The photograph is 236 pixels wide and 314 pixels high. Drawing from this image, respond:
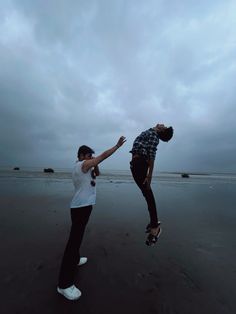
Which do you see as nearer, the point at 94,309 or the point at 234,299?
the point at 94,309

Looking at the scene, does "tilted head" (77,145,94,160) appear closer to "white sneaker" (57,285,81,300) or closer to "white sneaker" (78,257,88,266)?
"white sneaker" (57,285,81,300)

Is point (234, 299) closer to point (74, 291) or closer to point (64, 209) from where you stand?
point (74, 291)

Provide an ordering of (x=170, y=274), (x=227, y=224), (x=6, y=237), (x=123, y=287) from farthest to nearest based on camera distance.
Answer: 1. (x=227, y=224)
2. (x=6, y=237)
3. (x=170, y=274)
4. (x=123, y=287)

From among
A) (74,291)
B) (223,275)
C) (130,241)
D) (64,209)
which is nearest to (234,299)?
(223,275)

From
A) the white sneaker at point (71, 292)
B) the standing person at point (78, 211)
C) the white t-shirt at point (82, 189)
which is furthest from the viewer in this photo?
the white t-shirt at point (82, 189)

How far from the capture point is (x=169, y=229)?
24.7 ft

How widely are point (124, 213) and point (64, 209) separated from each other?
2939 millimetres

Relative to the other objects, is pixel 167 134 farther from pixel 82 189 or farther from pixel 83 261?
pixel 83 261

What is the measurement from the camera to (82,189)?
390 centimetres

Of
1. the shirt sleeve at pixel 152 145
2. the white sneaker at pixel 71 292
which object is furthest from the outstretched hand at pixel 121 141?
the white sneaker at pixel 71 292

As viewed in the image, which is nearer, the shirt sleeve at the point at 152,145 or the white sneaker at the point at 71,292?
the white sneaker at the point at 71,292

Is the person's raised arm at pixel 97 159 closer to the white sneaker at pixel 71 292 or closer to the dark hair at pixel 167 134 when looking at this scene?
the dark hair at pixel 167 134

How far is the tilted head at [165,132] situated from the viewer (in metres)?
4.83

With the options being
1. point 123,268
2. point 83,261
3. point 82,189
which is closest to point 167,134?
point 82,189
